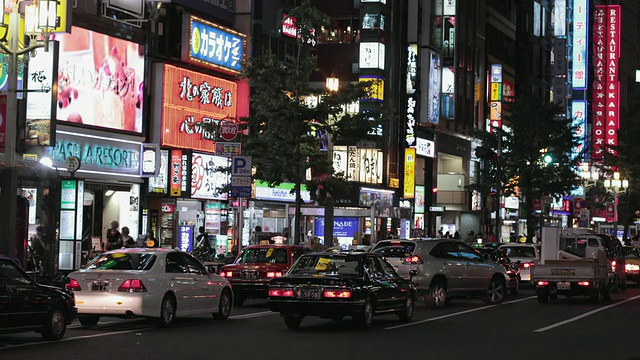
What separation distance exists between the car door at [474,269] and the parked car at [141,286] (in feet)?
27.8

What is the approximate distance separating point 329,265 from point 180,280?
9.21 ft

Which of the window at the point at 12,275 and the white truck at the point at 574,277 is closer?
the window at the point at 12,275

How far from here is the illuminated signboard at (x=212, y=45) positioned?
41438 millimetres

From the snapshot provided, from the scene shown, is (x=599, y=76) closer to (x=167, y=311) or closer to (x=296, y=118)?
(x=296, y=118)

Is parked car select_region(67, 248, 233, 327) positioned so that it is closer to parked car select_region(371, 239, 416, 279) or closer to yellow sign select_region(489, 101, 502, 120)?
parked car select_region(371, 239, 416, 279)

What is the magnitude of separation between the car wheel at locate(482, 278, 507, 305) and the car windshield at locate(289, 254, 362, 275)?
920 cm

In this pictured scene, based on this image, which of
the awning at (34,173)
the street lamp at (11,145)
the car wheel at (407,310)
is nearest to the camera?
the car wheel at (407,310)

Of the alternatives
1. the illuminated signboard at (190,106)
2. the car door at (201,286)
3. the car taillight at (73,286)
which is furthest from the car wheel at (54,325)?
the illuminated signboard at (190,106)

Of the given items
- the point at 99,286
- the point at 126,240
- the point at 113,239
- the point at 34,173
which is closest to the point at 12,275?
the point at 99,286

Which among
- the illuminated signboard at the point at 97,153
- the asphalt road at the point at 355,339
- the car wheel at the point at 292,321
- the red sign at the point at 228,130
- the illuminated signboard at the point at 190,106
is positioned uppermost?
the illuminated signboard at the point at 190,106

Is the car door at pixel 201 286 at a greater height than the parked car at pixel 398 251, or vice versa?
the parked car at pixel 398 251

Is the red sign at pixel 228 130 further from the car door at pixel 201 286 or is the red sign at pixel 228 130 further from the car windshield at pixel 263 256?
the car door at pixel 201 286

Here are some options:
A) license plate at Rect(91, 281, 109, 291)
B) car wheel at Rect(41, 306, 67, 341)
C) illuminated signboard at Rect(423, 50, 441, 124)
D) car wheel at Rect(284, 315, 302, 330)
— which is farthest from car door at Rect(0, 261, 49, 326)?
illuminated signboard at Rect(423, 50, 441, 124)

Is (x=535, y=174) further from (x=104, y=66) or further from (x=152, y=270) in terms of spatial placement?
(x=152, y=270)
